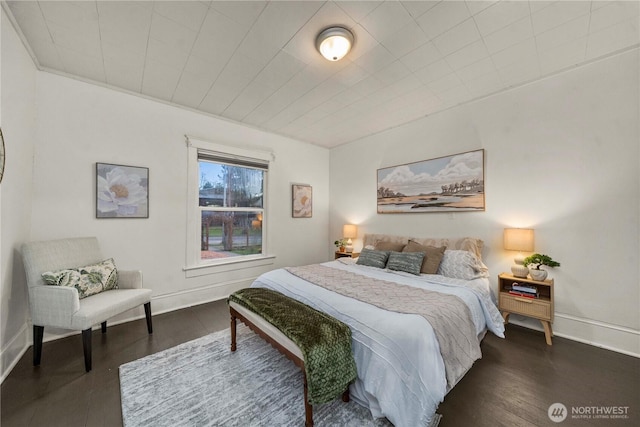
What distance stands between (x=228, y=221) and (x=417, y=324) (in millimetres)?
3200

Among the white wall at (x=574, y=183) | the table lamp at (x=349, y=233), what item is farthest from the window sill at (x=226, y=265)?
the white wall at (x=574, y=183)

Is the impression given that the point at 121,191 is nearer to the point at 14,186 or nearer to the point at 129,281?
the point at 14,186

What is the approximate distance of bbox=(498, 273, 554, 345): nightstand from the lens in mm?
2375

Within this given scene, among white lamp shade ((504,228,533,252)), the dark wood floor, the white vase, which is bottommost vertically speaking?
the dark wood floor

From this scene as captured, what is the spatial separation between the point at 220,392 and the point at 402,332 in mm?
1363

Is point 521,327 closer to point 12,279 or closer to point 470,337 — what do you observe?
point 470,337

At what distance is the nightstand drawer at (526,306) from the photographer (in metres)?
2.38

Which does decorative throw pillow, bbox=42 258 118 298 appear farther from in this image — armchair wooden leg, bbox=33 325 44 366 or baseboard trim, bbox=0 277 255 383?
baseboard trim, bbox=0 277 255 383

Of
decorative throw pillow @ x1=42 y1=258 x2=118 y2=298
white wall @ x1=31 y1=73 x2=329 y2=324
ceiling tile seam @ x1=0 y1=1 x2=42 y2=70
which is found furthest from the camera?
white wall @ x1=31 y1=73 x2=329 y2=324

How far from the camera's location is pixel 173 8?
5.70ft

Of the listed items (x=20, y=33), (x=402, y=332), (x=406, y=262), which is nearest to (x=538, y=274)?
(x=406, y=262)

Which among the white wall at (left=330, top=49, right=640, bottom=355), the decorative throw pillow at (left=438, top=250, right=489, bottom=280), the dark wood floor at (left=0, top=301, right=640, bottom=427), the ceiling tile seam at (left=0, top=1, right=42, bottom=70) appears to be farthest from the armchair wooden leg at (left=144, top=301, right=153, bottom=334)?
the white wall at (left=330, top=49, right=640, bottom=355)

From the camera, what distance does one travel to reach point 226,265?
374 cm

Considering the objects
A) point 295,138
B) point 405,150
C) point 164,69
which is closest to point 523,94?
point 405,150
